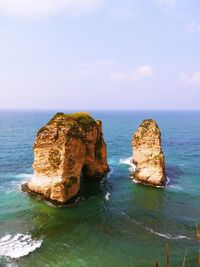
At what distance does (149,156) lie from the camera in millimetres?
51438

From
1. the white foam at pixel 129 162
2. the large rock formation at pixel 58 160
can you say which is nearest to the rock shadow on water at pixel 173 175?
the white foam at pixel 129 162

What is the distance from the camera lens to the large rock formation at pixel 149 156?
4941 centimetres

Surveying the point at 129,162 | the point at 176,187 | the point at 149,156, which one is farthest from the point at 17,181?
the point at 176,187

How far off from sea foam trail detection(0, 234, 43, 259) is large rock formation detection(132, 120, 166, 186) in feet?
77.3

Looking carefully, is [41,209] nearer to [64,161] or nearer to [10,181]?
[64,161]

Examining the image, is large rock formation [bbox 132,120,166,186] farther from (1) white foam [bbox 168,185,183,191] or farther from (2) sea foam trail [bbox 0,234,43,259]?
(2) sea foam trail [bbox 0,234,43,259]

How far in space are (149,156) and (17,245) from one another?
27.8 metres

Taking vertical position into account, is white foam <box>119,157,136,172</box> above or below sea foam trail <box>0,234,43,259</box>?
above

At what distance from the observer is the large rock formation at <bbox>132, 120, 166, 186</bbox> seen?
4941cm

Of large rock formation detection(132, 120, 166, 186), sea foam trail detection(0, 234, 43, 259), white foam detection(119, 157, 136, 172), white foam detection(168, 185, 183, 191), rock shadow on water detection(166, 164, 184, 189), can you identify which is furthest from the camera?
white foam detection(119, 157, 136, 172)

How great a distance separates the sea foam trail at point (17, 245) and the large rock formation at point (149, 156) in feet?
77.3

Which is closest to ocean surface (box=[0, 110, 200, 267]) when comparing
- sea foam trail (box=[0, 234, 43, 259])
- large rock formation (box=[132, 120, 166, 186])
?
sea foam trail (box=[0, 234, 43, 259])

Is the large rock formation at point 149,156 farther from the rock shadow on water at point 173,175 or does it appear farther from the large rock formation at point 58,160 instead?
the large rock formation at point 58,160

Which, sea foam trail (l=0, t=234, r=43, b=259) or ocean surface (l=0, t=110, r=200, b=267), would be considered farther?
sea foam trail (l=0, t=234, r=43, b=259)
